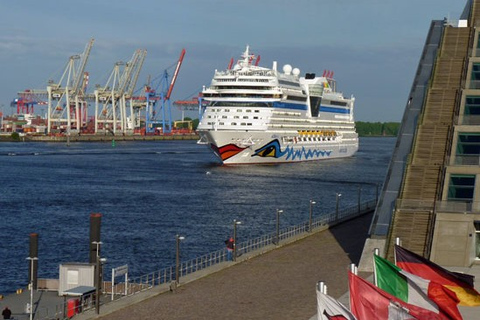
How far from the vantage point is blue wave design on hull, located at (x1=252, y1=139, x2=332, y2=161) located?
121000 millimetres

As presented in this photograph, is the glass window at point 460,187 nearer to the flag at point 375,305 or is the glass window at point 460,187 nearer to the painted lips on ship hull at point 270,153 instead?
the flag at point 375,305

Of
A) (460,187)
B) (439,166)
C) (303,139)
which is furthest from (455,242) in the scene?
(303,139)

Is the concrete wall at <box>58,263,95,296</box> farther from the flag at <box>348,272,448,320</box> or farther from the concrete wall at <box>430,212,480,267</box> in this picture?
the flag at <box>348,272,448,320</box>

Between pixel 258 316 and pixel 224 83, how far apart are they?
311ft

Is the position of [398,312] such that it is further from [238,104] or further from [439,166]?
[238,104]

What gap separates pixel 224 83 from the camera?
122 metres

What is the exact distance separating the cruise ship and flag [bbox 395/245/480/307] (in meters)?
95.0

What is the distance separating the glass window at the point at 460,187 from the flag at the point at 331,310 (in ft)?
76.1

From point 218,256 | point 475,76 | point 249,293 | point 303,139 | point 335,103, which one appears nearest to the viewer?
point 249,293

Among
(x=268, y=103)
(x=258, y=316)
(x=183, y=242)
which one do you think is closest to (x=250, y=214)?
(x=183, y=242)

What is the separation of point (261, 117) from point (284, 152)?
857cm

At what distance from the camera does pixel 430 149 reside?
41000mm

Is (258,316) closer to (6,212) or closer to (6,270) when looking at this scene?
(6,270)

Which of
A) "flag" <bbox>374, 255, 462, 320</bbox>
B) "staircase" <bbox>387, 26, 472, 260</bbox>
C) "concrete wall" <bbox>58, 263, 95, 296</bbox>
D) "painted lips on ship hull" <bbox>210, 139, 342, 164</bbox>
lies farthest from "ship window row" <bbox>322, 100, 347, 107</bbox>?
"flag" <bbox>374, 255, 462, 320</bbox>
